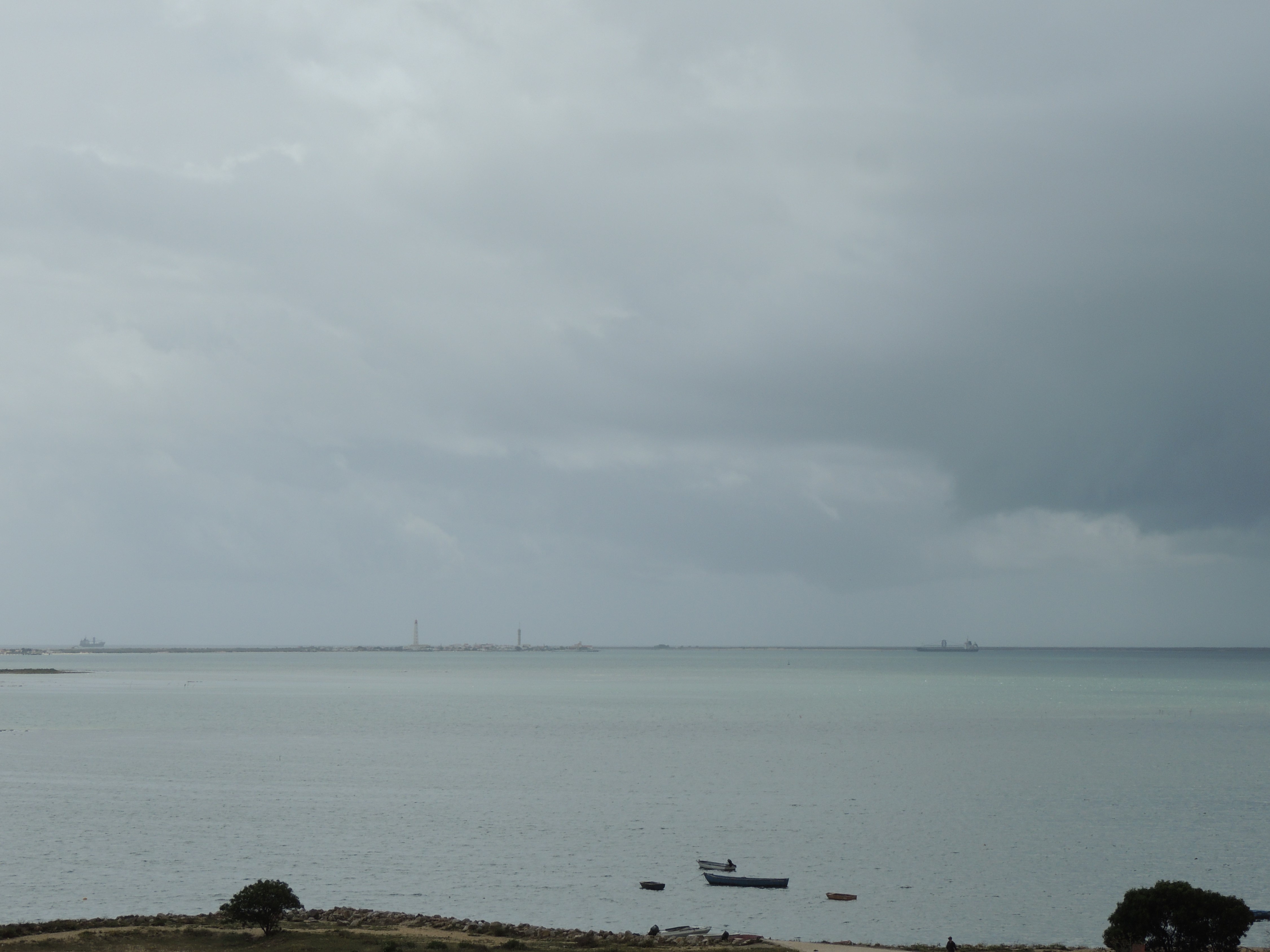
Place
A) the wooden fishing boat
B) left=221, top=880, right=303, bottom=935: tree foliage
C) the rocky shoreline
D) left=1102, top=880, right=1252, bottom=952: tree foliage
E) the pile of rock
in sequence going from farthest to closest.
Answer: the wooden fishing boat → the pile of rock → the rocky shoreline → left=221, top=880, right=303, bottom=935: tree foliage → left=1102, top=880, right=1252, bottom=952: tree foliage

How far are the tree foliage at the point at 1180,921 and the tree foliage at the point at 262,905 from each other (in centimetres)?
3206

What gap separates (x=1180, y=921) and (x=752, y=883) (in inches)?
992

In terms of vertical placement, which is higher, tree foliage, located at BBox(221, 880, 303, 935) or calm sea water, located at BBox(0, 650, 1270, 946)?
tree foliage, located at BBox(221, 880, 303, 935)

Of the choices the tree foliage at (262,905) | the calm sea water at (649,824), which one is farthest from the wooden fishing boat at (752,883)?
the tree foliage at (262,905)

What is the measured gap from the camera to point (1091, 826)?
263ft

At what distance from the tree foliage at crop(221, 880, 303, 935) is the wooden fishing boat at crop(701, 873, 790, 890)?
2476cm

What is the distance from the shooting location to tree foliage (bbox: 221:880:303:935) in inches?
1772

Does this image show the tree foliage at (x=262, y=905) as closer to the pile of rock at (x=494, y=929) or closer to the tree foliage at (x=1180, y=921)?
the pile of rock at (x=494, y=929)

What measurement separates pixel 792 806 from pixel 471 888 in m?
34.4

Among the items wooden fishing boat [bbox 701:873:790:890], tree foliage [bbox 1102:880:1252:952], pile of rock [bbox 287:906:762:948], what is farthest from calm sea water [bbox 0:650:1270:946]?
tree foliage [bbox 1102:880:1252:952]

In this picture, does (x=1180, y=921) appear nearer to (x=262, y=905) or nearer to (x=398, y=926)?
(x=398, y=926)

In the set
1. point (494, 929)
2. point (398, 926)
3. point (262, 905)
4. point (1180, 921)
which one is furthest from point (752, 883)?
point (262, 905)

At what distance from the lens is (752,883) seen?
61562 millimetres

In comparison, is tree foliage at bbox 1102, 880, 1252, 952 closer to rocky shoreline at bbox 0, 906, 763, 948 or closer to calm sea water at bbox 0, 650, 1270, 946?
calm sea water at bbox 0, 650, 1270, 946
